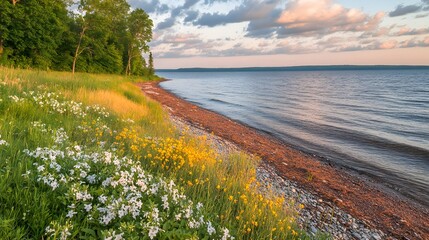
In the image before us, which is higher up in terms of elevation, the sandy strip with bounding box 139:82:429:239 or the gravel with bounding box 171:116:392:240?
the gravel with bounding box 171:116:392:240

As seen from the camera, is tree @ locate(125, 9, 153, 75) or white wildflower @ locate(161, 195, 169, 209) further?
tree @ locate(125, 9, 153, 75)

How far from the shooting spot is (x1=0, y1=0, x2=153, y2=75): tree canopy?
31469 millimetres

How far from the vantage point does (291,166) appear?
A: 36.9ft

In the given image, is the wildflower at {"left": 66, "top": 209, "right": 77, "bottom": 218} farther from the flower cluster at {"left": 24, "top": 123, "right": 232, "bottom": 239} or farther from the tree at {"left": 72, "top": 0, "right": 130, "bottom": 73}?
the tree at {"left": 72, "top": 0, "right": 130, "bottom": 73}

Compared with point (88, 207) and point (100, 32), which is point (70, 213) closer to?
point (88, 207)

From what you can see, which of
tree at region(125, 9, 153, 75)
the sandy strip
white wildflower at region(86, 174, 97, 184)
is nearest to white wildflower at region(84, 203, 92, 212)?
white wildflower at region(86, 174, 97, 184)

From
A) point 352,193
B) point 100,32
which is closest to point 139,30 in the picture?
point 100,32

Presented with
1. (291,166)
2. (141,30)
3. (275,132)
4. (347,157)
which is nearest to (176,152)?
(291,166)

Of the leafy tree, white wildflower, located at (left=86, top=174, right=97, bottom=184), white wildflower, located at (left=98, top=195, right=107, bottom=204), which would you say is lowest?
white wildflower, located at (left=98, top=195, right=107, bottom=204)

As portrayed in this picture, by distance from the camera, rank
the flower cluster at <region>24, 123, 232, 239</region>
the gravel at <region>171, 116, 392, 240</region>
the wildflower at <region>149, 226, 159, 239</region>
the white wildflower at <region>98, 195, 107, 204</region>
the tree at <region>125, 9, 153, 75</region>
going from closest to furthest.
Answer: the wildflower at <region>149, 226, 159, 239</region> < the flower cluster at <region>24, 123, 232, 239</region> < the white wildflower at <region>98, 195, 107, 204</region> < the gravel at <region>171, 116, 392, 240</region> < the tree at <region>125, 9, 153, 75</region>

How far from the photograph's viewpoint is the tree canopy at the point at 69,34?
31.5 metres

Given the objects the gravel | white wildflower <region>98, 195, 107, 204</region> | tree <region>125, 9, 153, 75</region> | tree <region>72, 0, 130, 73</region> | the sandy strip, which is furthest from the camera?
tree <region>125, 9, 153, 75</region>

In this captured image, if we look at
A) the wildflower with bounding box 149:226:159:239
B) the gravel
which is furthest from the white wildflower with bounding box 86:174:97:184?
the gravel

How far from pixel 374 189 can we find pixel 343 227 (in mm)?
4267
